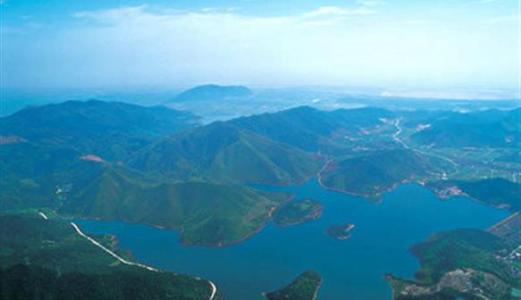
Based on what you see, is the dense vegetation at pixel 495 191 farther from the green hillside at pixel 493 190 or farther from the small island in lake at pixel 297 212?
the small island in lake at pixel 297 212

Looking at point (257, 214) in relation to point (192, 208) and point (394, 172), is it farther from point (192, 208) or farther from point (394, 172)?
point (394, 172)

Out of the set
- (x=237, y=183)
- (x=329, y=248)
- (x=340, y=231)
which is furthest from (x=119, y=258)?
(x=237, y=183)

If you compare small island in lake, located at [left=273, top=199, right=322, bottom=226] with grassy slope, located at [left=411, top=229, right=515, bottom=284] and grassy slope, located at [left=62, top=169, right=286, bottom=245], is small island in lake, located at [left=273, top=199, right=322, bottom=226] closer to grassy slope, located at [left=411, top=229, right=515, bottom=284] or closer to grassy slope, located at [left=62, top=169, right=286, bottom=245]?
grassy slope, located at [left=62, top=169, right=286, bottom=245]

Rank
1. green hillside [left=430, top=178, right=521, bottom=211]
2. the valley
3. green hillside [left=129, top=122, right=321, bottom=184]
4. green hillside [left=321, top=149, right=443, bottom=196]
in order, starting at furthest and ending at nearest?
1. green hillside [left=129, top=122, right=321, bottom=184]
2. green hillside [left=321, top=149, right=443, bottom=196]
3. green hillside [left=430, top=178, right=521, bottom=211]
4. the valley

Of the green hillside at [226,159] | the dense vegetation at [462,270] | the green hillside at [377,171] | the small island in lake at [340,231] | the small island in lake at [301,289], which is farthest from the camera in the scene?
the green hillside at [226,159]

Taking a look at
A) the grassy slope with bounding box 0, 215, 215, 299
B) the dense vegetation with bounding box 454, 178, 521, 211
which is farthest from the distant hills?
the grassy slope with bounding box 0, 215, 215, 299

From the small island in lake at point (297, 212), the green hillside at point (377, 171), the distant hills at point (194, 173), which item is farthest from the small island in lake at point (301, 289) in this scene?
the green hillside at point (377, 171)
